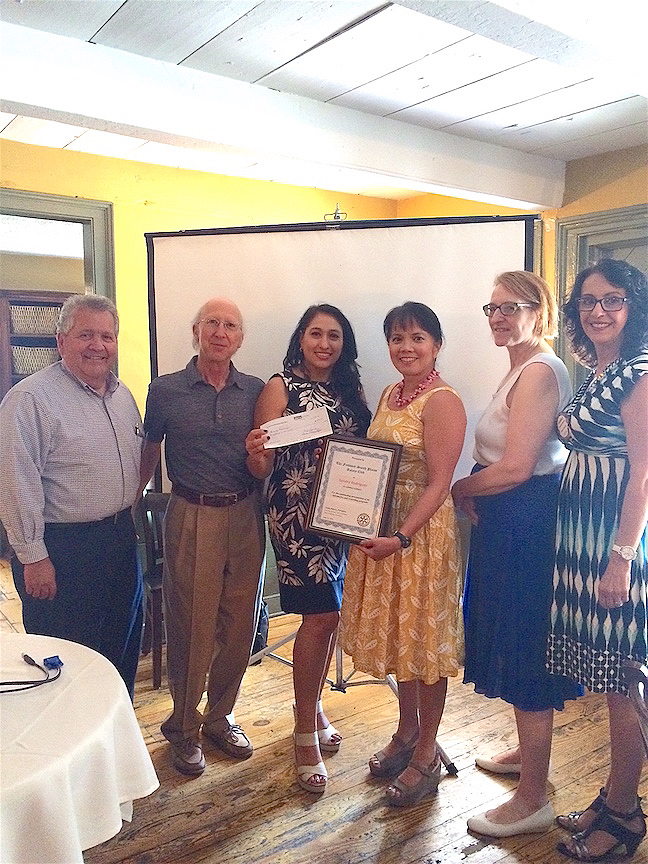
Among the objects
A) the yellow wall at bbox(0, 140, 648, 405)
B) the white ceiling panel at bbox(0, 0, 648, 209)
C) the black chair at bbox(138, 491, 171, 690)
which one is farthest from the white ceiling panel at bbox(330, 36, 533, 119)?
the black chair at bbox(138, 491, 171, 690)

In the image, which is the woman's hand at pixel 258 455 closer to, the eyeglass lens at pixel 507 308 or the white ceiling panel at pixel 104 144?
the eyeglass lens at pixel 507 308

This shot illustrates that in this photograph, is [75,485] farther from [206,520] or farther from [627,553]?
[627,553]

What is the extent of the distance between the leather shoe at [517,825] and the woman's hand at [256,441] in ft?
3.95

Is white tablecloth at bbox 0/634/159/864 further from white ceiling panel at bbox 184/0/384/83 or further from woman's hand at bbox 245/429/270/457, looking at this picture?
white ceiling panel at bbox 184/0/384/83

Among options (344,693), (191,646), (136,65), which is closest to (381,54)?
(136,65)

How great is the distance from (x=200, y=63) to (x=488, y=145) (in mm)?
1674

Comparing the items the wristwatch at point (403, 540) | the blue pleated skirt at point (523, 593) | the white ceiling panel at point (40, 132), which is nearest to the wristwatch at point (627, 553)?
the blue pleated skirt at point (523, 593)

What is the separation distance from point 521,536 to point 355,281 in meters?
1.26

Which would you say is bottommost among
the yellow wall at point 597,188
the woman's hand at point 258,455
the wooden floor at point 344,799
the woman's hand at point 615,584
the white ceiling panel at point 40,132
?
the wooden floor at point 344,799

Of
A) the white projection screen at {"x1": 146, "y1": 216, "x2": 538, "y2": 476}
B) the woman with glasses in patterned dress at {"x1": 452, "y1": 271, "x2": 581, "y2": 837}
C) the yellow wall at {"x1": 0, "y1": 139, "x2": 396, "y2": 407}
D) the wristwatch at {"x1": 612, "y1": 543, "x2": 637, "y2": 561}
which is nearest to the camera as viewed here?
the wristwatch at {"x1": 612, "y1": 543, "x2": 637, "y2": 561}

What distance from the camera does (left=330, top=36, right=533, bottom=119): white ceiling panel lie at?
7.78 ft

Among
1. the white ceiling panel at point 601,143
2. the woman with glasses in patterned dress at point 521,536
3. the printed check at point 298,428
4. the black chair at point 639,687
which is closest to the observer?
the black chair at point 639,687

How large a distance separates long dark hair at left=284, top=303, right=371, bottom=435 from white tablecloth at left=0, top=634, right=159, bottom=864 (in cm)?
110

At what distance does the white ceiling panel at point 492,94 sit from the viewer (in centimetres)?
257
